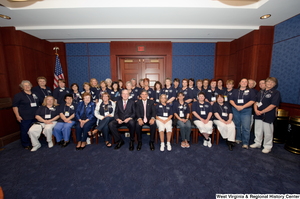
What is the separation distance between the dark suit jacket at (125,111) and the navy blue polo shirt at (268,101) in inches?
127

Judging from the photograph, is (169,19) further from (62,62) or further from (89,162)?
(62,62)

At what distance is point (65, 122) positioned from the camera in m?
3.41

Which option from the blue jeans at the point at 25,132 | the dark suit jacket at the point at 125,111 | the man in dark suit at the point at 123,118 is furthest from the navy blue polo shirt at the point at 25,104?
the dark suit jacket at the point at 125,111

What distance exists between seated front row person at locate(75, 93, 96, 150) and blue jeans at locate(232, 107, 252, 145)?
389 centimetres

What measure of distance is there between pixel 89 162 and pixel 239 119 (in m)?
3.83

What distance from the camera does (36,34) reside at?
15.1 ft

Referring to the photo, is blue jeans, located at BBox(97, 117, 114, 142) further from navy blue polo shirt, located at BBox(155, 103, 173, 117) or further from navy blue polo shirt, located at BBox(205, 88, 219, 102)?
navy blue polo shirt, located at BBox(205, 88, 219, 102)

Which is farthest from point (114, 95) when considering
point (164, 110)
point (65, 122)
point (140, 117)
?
point (164, 110)

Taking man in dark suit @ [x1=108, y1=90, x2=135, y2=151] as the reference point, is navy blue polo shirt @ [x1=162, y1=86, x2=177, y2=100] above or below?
above

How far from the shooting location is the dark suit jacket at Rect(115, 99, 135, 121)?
3.31 metres

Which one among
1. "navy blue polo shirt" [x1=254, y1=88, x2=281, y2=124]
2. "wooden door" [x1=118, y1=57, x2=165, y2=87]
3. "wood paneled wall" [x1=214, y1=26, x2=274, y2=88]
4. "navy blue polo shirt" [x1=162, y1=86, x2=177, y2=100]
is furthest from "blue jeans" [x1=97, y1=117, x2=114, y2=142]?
"wood paneled wall" [x1=214, y1=26, x2=274, y2=88]

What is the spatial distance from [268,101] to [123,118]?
361cm

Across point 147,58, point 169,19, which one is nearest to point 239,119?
point 169,19

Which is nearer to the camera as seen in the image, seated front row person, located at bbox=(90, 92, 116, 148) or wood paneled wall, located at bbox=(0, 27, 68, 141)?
seated front row person, located at bbox=(90, 92, 116, 148)
